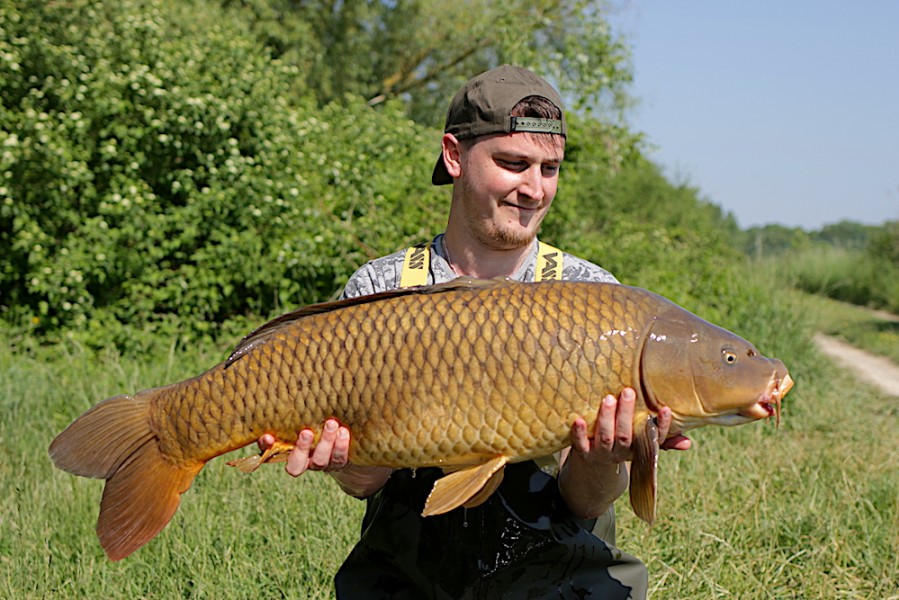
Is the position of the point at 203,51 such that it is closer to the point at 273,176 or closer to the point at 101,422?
the point at 273,176

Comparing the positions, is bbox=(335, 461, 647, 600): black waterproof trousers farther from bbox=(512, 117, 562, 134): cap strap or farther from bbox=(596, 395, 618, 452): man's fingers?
bbox=(512, 117, 562, 134): cap strap

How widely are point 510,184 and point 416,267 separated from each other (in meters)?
0.30

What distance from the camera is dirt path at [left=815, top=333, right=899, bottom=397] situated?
6.82 meters

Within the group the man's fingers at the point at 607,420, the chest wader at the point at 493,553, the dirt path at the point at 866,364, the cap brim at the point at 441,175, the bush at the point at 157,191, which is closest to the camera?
the man's fingers at the point at 607,420

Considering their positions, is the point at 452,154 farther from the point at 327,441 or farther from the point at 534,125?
the point at 327,441

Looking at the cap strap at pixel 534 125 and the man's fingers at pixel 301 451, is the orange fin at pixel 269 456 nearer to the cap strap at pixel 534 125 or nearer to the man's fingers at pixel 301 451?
the man's fingers at pixel 301 451

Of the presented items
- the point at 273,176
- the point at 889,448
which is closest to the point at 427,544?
the point at 889,448

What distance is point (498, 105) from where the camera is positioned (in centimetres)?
191

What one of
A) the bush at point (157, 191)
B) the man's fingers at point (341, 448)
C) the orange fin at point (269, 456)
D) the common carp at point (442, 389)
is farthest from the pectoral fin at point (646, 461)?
the bush at point (157, 191)

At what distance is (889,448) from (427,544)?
2906mm

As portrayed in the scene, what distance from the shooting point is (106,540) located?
1678 millimetres

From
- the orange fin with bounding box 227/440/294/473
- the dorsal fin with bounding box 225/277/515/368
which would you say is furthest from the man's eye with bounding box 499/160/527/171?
the orange fin with bounding box 227/440/294/473

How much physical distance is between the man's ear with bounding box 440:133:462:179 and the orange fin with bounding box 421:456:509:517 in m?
0.71

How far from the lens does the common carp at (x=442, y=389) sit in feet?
5.09
